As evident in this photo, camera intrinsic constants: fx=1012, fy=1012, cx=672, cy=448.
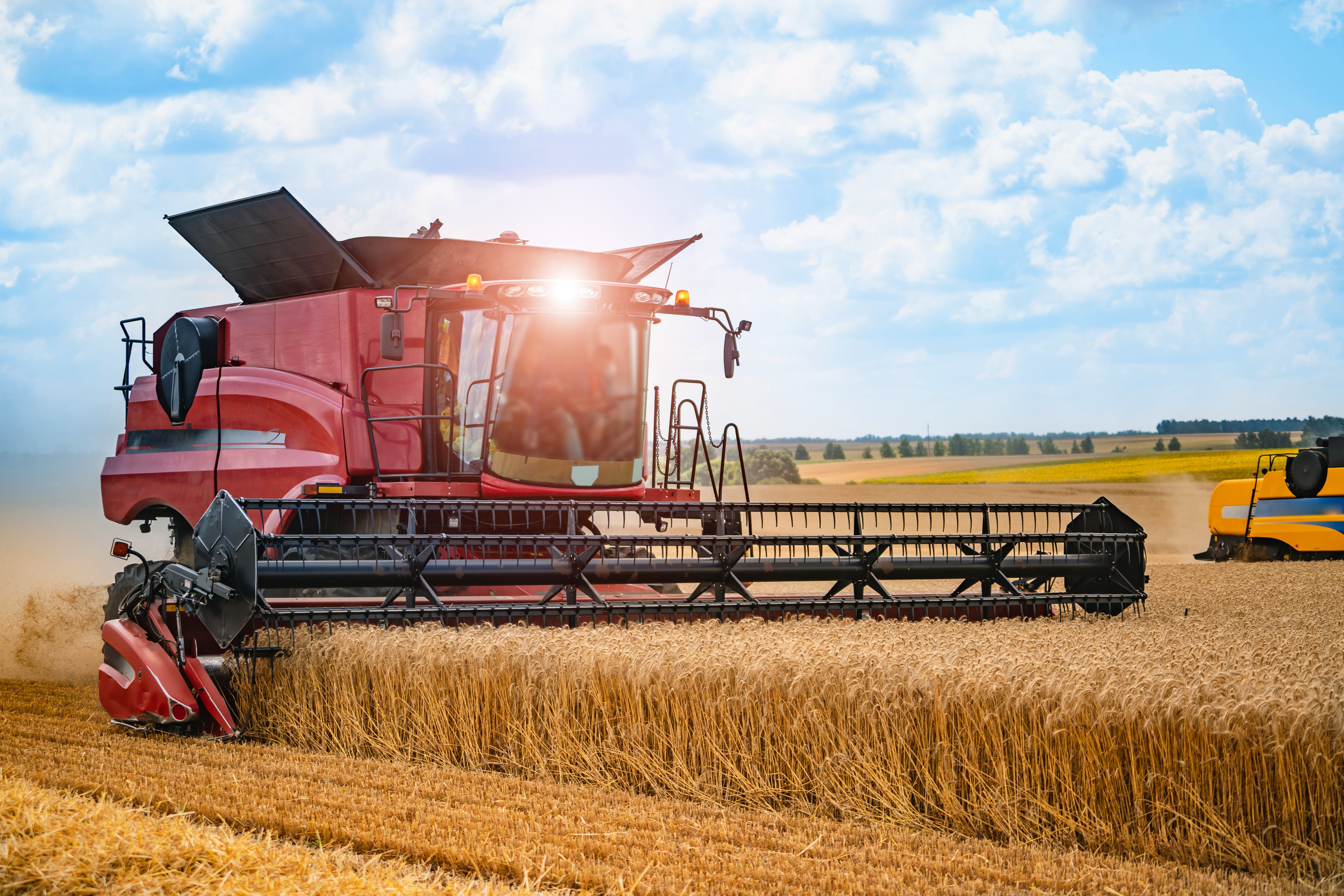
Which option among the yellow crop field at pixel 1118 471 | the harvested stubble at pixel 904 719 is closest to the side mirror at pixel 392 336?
the harvested stubble at pixel 904 719

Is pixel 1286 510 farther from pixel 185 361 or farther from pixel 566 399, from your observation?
pixel 185 361

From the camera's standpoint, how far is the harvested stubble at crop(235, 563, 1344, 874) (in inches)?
124

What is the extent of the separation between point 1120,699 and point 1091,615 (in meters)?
2.93

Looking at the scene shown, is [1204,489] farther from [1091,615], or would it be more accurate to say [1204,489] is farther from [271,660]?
[271,660]

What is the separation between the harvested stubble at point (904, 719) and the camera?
315 centimetres

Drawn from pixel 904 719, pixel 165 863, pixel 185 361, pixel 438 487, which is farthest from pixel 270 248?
pixel 904 719

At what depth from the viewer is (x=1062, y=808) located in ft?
11.2

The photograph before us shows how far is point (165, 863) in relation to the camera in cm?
288

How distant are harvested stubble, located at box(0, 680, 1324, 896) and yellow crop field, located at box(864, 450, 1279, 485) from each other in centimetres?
2653

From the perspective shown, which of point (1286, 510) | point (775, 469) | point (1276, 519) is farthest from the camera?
point (775, 469)

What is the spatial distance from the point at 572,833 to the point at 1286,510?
541 inches

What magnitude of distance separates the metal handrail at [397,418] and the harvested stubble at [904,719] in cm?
187

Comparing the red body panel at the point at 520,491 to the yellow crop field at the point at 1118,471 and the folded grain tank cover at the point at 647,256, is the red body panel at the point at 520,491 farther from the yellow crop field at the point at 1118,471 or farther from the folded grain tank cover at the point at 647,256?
the yellow crop field at the point at 1118,471

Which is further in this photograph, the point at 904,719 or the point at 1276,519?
the point at 1276,519
